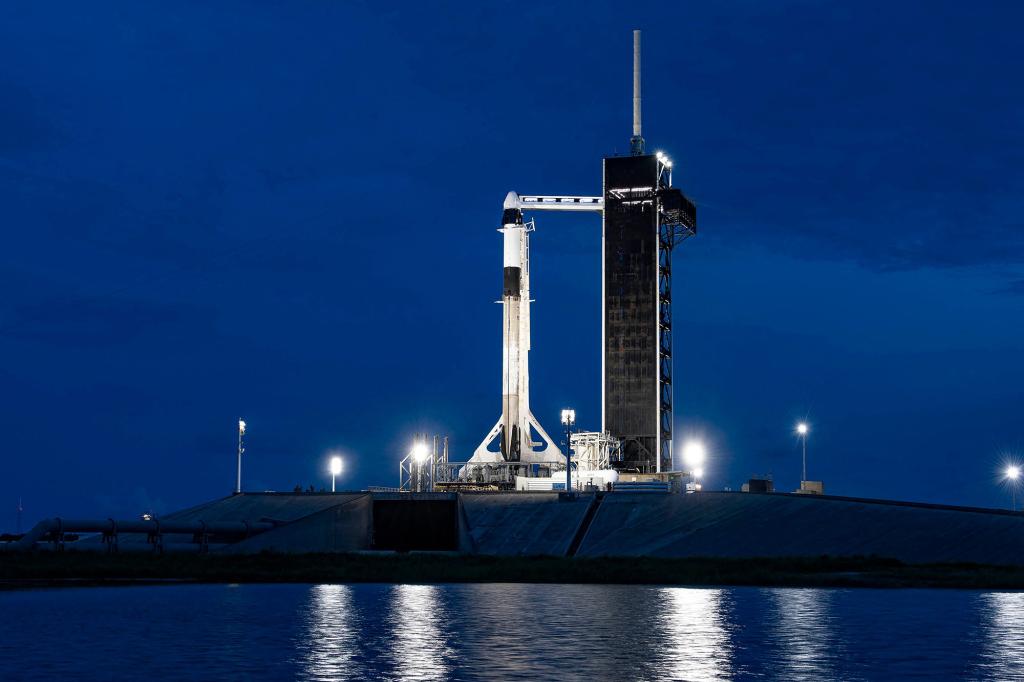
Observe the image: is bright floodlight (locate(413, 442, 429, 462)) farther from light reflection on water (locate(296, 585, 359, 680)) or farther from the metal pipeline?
light reflection on water (locate(296, 585, 359, 680))

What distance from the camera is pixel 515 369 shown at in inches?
3644

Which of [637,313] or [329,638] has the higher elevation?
[637,313]

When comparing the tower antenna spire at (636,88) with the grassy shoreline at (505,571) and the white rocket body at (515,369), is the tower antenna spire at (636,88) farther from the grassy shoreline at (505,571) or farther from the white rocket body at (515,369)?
the grassy shoreline at (505,571)

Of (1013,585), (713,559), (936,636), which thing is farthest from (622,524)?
(936,636)

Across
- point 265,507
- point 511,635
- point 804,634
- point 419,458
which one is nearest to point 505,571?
point 511,635

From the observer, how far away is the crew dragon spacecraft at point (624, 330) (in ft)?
302

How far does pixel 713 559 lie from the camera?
58469 millimetres

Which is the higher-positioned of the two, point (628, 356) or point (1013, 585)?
point (628, 356)

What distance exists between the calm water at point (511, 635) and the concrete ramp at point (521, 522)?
21.7 metres

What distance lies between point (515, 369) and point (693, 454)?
48.2ft

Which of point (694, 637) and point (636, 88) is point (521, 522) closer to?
point (694, 637)

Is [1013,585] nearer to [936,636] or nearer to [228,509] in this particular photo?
[936,636]

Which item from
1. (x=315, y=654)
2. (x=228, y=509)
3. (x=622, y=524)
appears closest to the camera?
(x=315, y=654)

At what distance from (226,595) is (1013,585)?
28.0m
